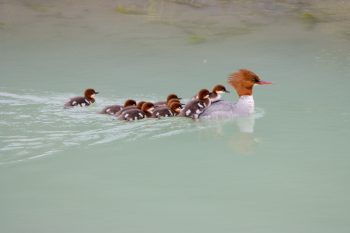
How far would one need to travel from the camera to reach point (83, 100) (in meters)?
6.54

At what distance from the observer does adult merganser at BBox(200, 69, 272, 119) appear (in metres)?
6.37

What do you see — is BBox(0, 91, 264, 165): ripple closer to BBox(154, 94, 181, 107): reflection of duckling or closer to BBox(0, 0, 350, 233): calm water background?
BBox(0, 0, 350, 233): calm water background

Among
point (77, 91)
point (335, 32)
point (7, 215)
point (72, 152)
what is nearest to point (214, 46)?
point (335, 32)

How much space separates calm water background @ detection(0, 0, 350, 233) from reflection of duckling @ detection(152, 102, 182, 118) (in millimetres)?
74

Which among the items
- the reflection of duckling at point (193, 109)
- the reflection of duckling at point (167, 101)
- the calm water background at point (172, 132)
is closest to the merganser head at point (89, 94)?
the calm water background at point (172, 132)

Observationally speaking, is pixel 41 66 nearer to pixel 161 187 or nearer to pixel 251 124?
pixel 251 124

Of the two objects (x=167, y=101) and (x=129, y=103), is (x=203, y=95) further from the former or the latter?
(x=129, y=103)

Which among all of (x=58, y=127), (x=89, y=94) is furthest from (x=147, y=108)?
(x=58, y=127)

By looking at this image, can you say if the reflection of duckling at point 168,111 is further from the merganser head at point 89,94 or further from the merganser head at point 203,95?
the merganser head at point 89,94

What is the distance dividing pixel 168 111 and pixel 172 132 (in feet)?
1.22

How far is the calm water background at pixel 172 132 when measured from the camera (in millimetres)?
4254

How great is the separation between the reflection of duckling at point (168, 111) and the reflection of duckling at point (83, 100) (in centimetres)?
69

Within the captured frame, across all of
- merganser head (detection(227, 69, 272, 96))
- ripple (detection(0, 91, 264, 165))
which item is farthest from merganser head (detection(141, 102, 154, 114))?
merganser head (detection(227, 69, 272, 96))

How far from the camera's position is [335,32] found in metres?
10.0
